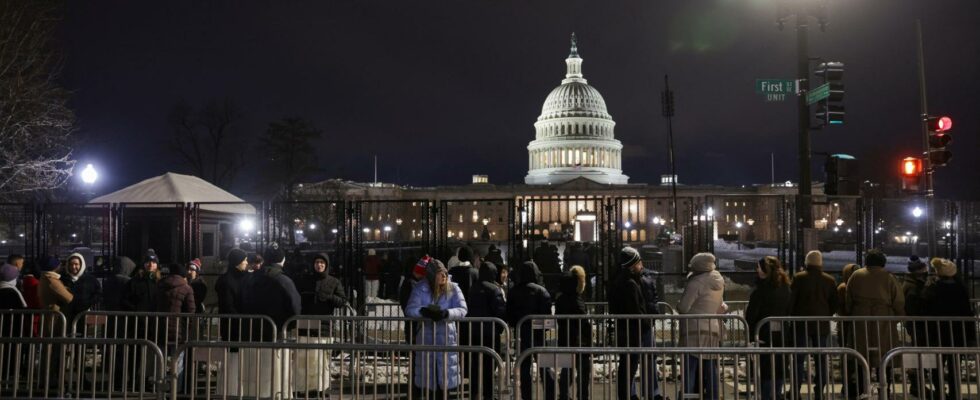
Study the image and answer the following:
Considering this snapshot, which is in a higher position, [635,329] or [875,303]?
[875,303]

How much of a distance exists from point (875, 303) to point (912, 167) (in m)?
4.43

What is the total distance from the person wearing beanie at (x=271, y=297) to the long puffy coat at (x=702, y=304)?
13.7 feet

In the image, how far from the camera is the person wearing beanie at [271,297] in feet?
28.1

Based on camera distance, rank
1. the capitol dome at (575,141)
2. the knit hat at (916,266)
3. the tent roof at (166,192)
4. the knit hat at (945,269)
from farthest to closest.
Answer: the capitol dome at (575,141) → the tent roof at (166,192) → the knit hat at (916,266) → the knit hat at (945,269)

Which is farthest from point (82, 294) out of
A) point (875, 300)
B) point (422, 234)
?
point (875, 300)

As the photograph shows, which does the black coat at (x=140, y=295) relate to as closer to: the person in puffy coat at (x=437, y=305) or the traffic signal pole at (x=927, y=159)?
the person in puffy coat at (x=437, y=305)

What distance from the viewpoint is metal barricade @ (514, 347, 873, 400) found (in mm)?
5617

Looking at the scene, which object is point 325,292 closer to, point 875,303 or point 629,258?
point 629,258

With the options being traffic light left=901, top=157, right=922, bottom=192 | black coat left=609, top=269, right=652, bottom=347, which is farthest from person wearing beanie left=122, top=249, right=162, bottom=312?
traffic light left=901, top=157, right=922, bottom=192

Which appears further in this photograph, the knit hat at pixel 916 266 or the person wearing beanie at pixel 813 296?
the knit hat at pixel 916 266

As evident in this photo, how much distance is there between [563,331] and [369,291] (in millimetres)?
12111

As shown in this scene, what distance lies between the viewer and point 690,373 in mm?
8320

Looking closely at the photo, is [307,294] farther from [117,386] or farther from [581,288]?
[581,288]

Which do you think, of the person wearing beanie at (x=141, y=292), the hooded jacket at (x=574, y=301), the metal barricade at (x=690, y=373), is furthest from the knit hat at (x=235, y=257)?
the hooded jacket at (x=574, y=301)
